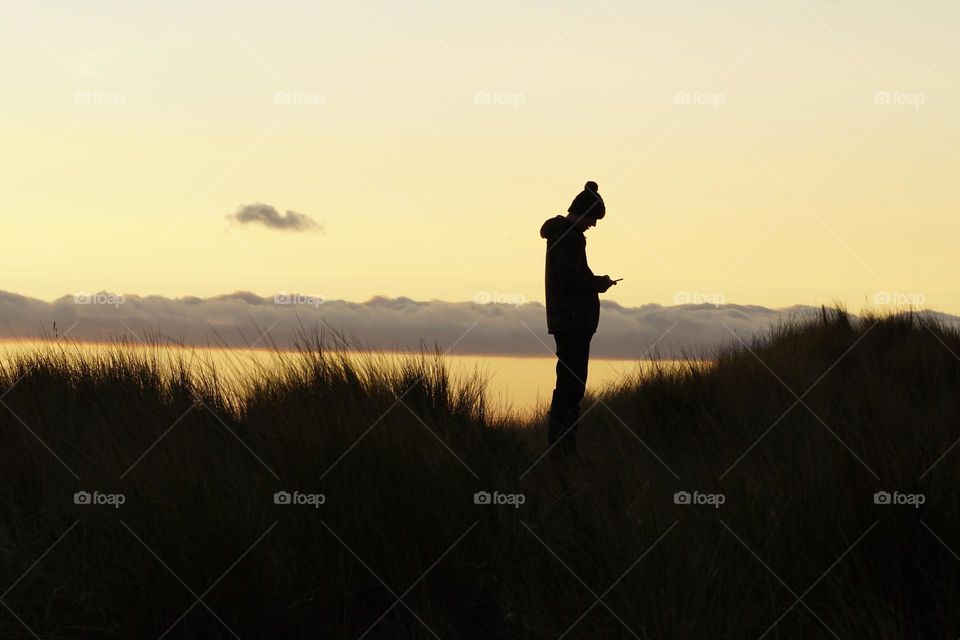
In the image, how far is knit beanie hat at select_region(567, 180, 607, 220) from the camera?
320 inches

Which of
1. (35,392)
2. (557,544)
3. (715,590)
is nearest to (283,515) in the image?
(557,544)

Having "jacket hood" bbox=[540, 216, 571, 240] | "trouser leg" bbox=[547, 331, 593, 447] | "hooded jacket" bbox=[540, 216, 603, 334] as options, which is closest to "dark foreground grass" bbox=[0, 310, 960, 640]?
"trouser leg" bbox=[547, 331, 593, 447]

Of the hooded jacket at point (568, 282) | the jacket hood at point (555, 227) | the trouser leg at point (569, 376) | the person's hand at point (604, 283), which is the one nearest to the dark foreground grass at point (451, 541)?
the trouser leg at point (569, 376)

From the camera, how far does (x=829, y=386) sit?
9859 mm

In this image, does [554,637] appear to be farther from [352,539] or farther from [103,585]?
[103,585]

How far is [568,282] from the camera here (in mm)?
7961

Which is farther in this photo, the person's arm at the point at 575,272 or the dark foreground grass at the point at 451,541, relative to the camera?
the person's arm at the point at 575,272

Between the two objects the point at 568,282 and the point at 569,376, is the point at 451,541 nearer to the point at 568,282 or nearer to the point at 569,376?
the point at 569,376

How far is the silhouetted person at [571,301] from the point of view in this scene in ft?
26.1

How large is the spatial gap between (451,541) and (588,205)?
3819 mm

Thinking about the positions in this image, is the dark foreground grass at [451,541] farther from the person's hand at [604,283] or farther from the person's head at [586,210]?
the person's head at [586,210]

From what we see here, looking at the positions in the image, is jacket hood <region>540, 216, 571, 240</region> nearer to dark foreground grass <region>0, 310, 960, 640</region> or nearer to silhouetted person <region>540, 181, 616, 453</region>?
silhouetted person <region>540, 181, 616, 453</region>

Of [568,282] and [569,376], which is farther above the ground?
[568,282]

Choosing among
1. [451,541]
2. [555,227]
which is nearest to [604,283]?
[555,227]
